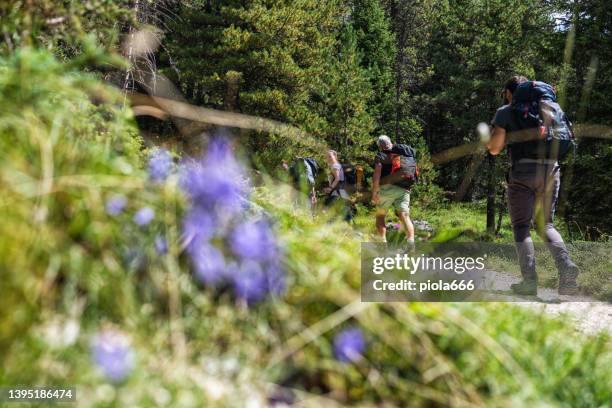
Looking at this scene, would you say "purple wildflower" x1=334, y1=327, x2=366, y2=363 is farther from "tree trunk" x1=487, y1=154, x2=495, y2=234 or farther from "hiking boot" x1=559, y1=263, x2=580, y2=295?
"tree trunk" x1=487, y1=154, x2=495, y2=234

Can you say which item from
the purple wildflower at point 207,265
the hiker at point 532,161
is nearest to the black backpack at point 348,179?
the hiker at point 532,161

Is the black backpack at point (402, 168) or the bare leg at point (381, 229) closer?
the bare leg at point (381, 229)

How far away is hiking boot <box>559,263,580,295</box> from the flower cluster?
12.3 ft

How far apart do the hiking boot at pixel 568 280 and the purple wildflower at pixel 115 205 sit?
4.05m

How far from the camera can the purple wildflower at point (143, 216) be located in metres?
1.06

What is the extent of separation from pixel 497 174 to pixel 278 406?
17.1m

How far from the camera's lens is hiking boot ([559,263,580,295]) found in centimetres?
432

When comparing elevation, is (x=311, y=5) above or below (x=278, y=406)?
above

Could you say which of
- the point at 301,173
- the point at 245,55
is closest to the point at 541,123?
the point at 301,173

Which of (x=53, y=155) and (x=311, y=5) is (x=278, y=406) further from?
(x=311, y=5)

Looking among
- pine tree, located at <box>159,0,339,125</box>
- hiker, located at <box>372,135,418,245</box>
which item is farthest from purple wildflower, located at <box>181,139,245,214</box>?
pine tree, located at <box>159,0,339,125</box>

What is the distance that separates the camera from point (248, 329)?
1056 millimetres

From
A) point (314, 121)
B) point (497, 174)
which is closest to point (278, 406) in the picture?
point (497, 174)

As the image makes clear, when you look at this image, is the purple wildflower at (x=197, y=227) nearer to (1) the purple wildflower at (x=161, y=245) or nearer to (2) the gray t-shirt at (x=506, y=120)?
(1) the purple wildflower at (x=161, y=245)
